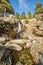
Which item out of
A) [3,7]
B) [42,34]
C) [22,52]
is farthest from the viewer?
[3,7]

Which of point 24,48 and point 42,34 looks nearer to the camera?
point 24,48

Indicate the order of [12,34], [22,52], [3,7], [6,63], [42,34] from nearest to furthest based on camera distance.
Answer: [6,63] → [22,52] → [42,34] → [12,34] → [3,7]

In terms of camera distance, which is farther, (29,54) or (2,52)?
(29,54)

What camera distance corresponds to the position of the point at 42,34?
33500 millimetres

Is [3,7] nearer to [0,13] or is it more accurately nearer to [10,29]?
[0,13]

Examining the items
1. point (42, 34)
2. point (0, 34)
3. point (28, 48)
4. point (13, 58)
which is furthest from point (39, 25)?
point (13, 58)

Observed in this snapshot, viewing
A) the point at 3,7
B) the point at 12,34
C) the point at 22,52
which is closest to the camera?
the point at 22,52

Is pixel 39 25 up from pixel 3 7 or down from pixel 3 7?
down

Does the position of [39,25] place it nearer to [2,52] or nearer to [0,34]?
[0,34]

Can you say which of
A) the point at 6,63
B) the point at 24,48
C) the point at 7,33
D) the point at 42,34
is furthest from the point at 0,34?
the point at 6,63

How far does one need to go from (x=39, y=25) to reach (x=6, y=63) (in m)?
18.5

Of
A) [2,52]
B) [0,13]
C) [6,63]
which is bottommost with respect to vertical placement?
[6,63]

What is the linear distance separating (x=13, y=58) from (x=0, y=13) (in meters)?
29.0

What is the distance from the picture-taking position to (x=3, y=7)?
151ft
